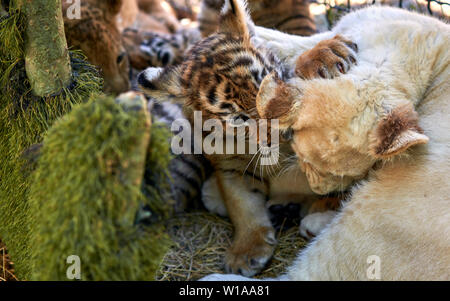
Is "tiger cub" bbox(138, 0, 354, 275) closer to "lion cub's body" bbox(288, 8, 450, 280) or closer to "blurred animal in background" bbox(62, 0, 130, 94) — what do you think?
"lion cub's body" bbox(288, 8, 450, 280)

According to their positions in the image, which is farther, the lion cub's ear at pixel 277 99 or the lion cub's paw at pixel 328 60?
the lion cub's paw at pixel 328 60

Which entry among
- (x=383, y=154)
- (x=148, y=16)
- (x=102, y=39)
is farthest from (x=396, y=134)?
(x=148, y=16)

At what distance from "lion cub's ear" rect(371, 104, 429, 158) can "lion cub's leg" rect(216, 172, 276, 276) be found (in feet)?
3.01

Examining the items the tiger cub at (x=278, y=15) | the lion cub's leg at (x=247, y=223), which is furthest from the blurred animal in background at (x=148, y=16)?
the lion cub's leg at (x=247, y=223)

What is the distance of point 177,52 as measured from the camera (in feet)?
14.5

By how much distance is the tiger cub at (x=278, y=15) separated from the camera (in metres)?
4.39

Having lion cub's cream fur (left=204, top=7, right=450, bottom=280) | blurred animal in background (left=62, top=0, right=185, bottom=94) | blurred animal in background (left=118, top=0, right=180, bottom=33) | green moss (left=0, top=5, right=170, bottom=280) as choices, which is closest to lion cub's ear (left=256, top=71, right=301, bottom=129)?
lion cub's cream fur (left=204, top=7, right=450, bottom=280)

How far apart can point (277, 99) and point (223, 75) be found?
0.59 metres

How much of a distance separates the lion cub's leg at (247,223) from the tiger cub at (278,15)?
1857 millimetres

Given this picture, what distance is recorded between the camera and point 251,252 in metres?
2.59

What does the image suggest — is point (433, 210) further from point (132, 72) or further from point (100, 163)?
point (132, 72)

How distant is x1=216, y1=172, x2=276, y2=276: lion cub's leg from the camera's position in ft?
8.39

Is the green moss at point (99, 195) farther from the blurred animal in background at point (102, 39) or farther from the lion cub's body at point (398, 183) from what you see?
the blurred animal in background at point (102, 39)
